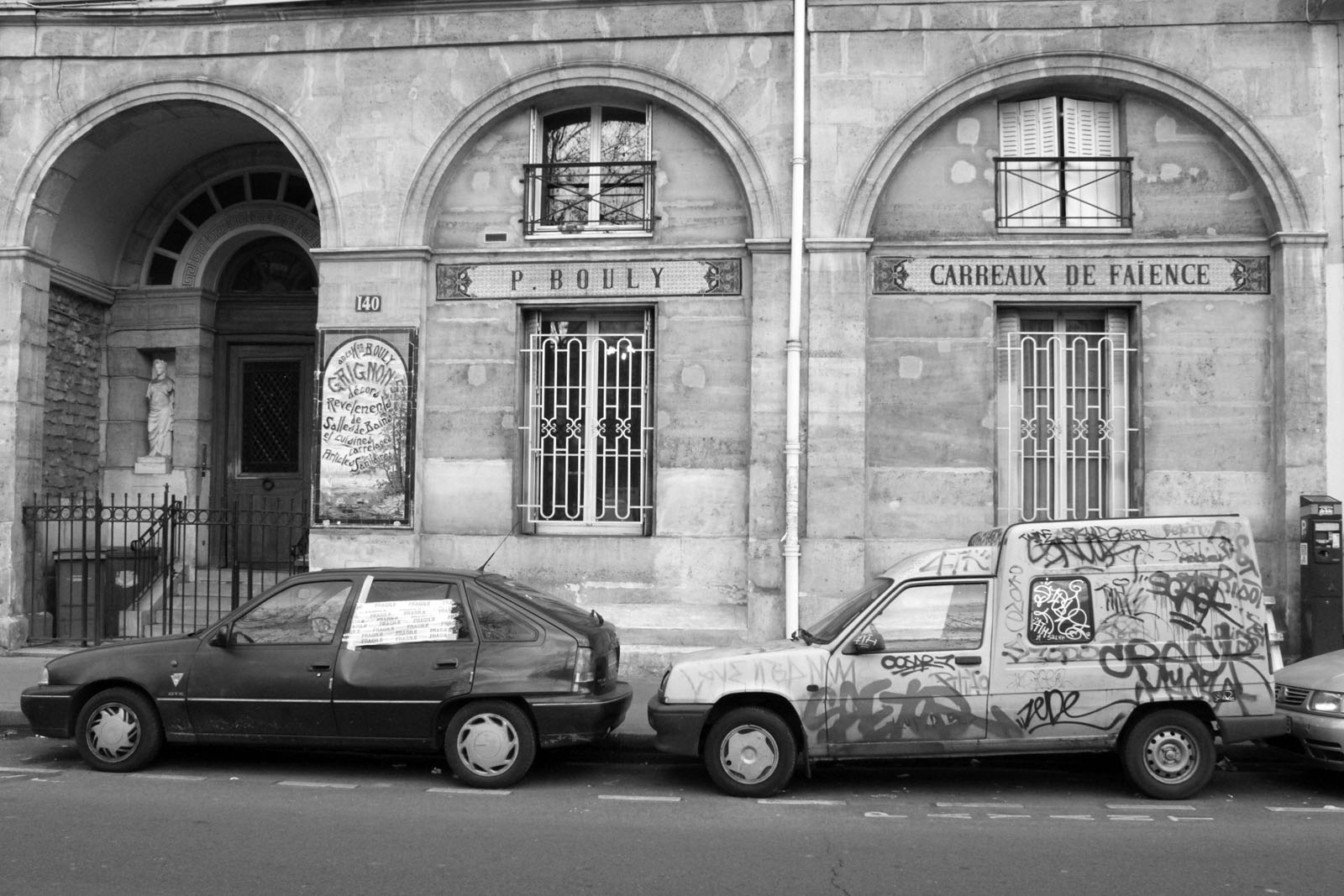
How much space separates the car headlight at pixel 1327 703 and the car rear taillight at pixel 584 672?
16.1ft

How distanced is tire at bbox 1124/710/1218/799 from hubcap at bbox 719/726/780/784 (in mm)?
2333

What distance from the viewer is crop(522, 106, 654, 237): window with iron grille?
12.4 meters

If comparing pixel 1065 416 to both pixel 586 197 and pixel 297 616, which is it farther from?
pixel 297 616

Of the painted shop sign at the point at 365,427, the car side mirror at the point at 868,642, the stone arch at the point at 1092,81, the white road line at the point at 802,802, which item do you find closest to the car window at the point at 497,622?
the white road line at the point at 802,802

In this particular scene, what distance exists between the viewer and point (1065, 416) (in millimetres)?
12023

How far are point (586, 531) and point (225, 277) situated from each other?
6.53 m

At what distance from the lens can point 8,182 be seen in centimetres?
1277

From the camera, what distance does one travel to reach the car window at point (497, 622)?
780cm

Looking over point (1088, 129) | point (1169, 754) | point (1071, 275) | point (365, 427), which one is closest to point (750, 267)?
point (1071, 275)

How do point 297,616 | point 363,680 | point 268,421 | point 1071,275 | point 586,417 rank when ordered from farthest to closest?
point 268,421, point 586,417, point 1071,275, point 297,616, point 363,680

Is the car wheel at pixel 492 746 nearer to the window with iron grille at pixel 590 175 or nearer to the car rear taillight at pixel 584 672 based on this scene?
the car rear taillight at pixel 584 672

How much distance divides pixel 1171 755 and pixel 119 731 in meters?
7.11

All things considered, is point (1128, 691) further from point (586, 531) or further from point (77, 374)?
point (77, 374)

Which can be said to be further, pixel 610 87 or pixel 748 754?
pixel 610 87
